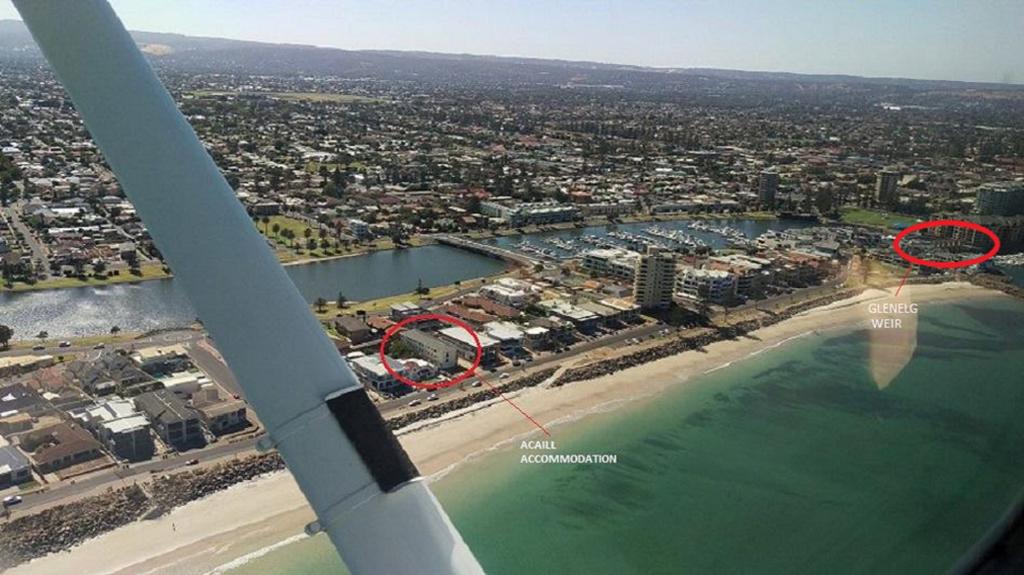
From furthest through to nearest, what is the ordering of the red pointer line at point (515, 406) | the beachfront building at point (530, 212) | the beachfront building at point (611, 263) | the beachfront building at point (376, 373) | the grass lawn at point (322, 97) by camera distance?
the grass lawn at point (322, 97)
the beachfront building at point (530, 212)
the beachfront building at point (611, 263)
the beachfront building at point (376, 373)
the red pointer line at point (515, 406)

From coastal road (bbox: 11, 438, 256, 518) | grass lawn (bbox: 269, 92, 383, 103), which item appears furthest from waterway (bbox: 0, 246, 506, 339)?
grass lawn (bbox: 269, 92, 383, 103)

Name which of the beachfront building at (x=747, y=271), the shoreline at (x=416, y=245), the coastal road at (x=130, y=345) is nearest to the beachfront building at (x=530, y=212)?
the shoreline at (x=416, y=245)

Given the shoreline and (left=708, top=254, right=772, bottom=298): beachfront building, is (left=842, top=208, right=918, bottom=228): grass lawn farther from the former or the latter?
(left=708, top=254, right=772, bottom=298): beachfront building

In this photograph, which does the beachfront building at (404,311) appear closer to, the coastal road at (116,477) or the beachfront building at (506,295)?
the beachfront building at (506,295)

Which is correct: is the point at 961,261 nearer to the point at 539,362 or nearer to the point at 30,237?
the point at 539,362

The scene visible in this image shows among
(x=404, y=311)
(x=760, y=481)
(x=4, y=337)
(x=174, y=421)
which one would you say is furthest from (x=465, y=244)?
(x=760, y=481)

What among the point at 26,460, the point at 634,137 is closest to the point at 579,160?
the point at 634,137

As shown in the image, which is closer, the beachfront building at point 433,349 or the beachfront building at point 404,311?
the beachfront building at point 433,349
